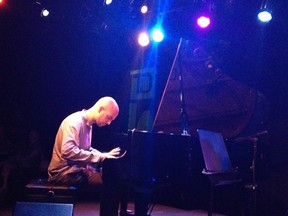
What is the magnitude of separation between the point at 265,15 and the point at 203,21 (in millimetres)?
731

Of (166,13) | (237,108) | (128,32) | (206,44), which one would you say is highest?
(128,32)

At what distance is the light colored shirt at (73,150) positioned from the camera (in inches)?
139

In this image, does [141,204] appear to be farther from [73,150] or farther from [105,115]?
[105,115]

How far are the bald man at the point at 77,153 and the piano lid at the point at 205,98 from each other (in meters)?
1.14

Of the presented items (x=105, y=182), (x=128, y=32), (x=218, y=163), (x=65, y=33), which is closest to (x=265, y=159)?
(x=218, y=163)

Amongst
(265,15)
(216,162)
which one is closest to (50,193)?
(216,162)

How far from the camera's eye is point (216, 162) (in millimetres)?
3449

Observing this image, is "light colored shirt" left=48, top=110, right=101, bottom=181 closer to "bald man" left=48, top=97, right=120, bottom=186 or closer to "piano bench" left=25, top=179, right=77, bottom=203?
"bald man" left=48, top=97, right=120, bottom=186

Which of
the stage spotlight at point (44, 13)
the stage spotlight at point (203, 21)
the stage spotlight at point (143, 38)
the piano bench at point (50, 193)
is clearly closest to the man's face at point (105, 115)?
the piano bench at point (50, 193)

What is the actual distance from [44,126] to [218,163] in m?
5.18

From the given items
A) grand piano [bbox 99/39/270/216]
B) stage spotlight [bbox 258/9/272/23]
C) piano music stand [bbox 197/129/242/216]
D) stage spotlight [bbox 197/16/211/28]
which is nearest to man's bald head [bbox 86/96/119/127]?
grand piano [bbox 99/39/270/216]

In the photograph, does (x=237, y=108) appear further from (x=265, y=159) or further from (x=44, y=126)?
(x=44, y=126)

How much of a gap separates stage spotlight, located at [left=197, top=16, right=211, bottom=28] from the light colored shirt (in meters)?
1.81

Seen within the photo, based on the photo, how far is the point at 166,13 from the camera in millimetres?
4684
